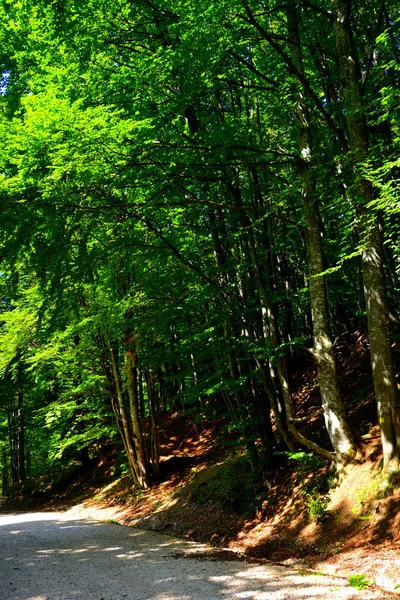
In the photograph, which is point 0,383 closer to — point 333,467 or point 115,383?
point 115,383

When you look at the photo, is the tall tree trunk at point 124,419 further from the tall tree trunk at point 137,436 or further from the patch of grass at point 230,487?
the patch of grass at point 230,487

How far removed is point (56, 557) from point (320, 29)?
29.1 ft

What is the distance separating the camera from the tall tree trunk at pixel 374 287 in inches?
217

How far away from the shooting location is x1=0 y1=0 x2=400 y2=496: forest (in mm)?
5719

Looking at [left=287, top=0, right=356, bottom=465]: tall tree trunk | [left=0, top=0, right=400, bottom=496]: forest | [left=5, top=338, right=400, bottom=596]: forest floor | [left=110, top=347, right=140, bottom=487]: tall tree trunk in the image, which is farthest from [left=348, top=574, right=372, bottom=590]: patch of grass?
[left=110, top=347, right=140, bottom=487]: tall tree trunk

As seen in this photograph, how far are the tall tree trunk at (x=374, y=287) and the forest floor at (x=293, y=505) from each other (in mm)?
630

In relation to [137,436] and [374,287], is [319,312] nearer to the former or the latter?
[374,287]

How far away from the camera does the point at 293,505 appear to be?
679 cm

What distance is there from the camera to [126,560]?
611 centimetres

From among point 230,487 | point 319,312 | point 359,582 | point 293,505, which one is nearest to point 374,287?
point 319,312

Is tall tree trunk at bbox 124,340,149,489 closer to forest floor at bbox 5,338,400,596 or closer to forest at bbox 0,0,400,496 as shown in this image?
forest floor at bbox 5,338,400,596

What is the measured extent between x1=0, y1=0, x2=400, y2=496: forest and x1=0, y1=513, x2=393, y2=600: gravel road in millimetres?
1928

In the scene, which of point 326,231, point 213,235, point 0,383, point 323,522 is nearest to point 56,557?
point 323,522

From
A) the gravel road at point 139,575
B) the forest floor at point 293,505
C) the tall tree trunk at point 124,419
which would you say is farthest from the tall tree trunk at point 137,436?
the gravel road at point 139,575
